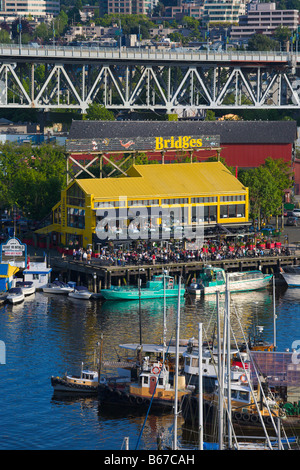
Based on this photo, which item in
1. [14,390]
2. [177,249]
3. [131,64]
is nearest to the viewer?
[14,390]

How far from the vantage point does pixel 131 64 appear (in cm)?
17125

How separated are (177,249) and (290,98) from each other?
101m

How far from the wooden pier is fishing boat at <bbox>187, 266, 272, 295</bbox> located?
141cm

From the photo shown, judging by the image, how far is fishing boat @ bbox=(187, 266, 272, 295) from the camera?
305 feet

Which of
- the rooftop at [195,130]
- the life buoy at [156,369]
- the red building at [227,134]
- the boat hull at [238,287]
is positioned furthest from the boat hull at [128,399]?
the rooftop at [195,130]

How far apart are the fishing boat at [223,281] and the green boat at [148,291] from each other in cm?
166

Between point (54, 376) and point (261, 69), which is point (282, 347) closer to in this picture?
point (54, 376)

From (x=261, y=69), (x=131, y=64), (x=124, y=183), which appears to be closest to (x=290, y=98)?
(x=261, y=69)

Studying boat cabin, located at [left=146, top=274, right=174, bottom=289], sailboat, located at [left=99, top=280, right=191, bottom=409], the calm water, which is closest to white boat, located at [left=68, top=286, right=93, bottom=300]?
the calm water

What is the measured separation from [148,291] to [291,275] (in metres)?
13.9

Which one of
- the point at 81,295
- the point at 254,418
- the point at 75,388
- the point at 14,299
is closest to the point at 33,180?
the point at 81,295

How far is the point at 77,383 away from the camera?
6512cm

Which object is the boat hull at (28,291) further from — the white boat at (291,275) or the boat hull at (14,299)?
the white boat at (291,275)

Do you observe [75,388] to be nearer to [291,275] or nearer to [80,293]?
[80,293]
